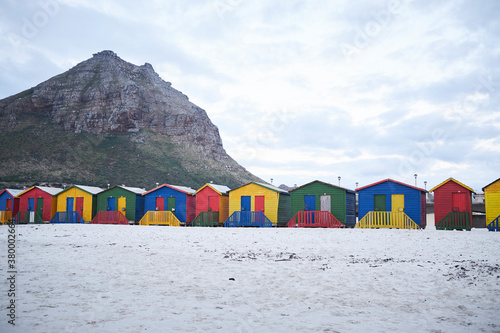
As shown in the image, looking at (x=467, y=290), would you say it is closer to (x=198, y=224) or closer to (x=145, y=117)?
(x=198, y=224)

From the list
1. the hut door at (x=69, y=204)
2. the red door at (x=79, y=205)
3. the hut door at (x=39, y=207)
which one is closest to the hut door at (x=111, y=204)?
the red door at (x=79, y=205)

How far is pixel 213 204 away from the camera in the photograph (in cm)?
3391

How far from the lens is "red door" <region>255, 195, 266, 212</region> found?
104 ft

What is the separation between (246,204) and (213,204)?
11.1 ft

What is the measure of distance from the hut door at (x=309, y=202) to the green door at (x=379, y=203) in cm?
458

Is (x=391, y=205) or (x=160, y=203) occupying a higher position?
(x=160, y=203)

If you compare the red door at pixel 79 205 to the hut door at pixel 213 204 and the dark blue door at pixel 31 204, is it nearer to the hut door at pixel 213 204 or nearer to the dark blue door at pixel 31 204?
the dark blue door at pixel 31 204

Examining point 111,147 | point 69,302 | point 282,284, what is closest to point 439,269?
point 282,284

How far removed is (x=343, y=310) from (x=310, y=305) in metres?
0.57

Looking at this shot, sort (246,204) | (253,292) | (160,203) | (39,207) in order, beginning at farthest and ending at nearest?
(39,207) < (160,203) < (246,204) < (253,292)

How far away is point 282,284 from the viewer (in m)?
8.02

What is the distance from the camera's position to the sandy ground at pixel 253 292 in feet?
18.0

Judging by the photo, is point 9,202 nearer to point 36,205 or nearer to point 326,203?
point 36,205

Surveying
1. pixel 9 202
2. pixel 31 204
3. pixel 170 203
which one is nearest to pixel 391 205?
pixel 170 203
